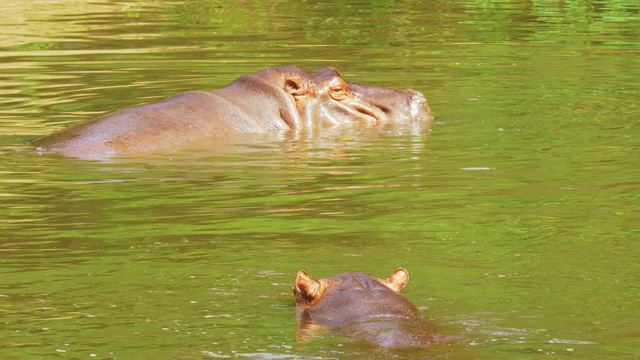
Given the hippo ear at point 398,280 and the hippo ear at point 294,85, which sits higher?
the hippo ear at point 398,280

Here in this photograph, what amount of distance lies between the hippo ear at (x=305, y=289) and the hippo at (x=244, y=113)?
178 inches

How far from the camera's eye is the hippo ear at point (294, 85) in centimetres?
1196

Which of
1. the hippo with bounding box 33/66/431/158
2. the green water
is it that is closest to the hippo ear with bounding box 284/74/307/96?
the hippo with bounding box 33/66/431/158

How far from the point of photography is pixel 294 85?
39.4ft

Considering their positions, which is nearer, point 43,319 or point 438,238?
point 43,319

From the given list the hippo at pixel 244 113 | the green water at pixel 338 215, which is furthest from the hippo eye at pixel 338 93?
the green water at pixel 338 215

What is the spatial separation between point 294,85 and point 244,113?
62cm

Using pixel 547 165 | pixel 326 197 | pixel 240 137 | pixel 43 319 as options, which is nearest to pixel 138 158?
pixel 240 137

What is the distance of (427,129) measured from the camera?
11.9m

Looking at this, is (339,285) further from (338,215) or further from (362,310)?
(338,215)

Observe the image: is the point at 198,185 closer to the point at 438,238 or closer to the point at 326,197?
the point at 326,197

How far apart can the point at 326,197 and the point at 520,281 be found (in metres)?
2.51

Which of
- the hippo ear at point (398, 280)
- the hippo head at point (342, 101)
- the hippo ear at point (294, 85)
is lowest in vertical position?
the hippo head at point (342, 101)

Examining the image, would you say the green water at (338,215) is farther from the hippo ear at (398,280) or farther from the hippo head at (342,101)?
the hippo head at (342,101)
